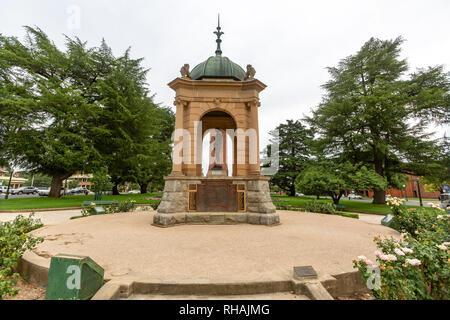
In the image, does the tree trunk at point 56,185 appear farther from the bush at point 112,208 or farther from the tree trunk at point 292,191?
the tree trunk at point 292,191

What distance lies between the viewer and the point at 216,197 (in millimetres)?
8906

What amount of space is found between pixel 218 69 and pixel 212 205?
7213mm

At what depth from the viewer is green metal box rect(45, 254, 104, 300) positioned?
2850 mm

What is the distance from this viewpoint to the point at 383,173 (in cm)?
2164

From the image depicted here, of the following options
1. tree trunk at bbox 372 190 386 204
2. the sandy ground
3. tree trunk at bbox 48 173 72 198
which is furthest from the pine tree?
tree trunk at bbox 48 173 72 198

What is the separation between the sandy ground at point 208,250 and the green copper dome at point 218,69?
7739mm

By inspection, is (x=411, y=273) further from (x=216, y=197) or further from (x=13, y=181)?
(x=13, y=181)

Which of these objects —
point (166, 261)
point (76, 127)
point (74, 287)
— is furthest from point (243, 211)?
point (76, 127)

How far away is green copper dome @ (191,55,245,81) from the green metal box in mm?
9694

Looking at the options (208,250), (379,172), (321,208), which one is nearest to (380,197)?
(379,172)

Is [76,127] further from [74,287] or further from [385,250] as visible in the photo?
[385,250]

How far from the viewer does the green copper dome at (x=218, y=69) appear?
10.5m

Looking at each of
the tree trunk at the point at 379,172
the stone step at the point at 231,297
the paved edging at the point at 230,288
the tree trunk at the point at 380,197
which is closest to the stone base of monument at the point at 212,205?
the paved edging at the point at 230,288

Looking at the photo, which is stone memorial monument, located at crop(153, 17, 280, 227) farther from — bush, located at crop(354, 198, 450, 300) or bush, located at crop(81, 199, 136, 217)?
bush, located at crop(81, 199, 136, 217)
